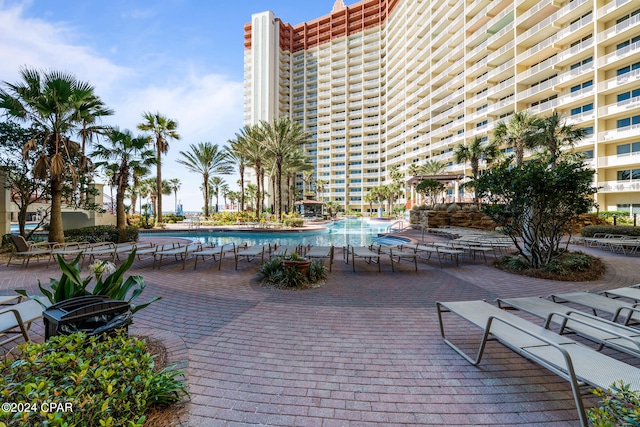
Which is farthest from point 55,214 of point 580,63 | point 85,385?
point 580,63

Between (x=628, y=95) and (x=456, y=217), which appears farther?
(x=628, y=95)

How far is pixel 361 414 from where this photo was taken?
2.15 metres

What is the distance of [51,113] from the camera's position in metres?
9.64

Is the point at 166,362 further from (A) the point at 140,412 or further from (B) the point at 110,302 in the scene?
(A) the point at 140,412

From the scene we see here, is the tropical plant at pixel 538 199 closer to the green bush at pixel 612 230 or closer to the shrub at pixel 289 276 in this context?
the shrub at pixel 289 276

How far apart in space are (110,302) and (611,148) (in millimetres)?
35755

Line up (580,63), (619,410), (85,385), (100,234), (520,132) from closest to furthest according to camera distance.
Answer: (619,410)
(85,385)
(100,234)
(520,132)
(580,63)

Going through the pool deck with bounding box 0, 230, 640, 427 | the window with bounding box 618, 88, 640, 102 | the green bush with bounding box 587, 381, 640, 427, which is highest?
the window with bounding box 618, 88, 640, 102

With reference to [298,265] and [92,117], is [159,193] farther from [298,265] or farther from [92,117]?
[298,265]

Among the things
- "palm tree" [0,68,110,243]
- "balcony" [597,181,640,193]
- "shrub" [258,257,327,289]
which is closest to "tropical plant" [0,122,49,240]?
"palm tree" [0,68,110,243]

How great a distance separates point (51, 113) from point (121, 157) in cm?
455

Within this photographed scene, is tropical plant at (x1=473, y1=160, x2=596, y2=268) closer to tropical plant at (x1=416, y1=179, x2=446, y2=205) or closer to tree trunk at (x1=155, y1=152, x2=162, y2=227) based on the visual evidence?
tropical plant at (x1=416, y1=179, x2=446, y2=205)

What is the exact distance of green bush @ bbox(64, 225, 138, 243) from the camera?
12391 millimetres

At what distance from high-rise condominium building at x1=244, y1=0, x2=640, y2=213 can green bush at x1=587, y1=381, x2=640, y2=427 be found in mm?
10828
